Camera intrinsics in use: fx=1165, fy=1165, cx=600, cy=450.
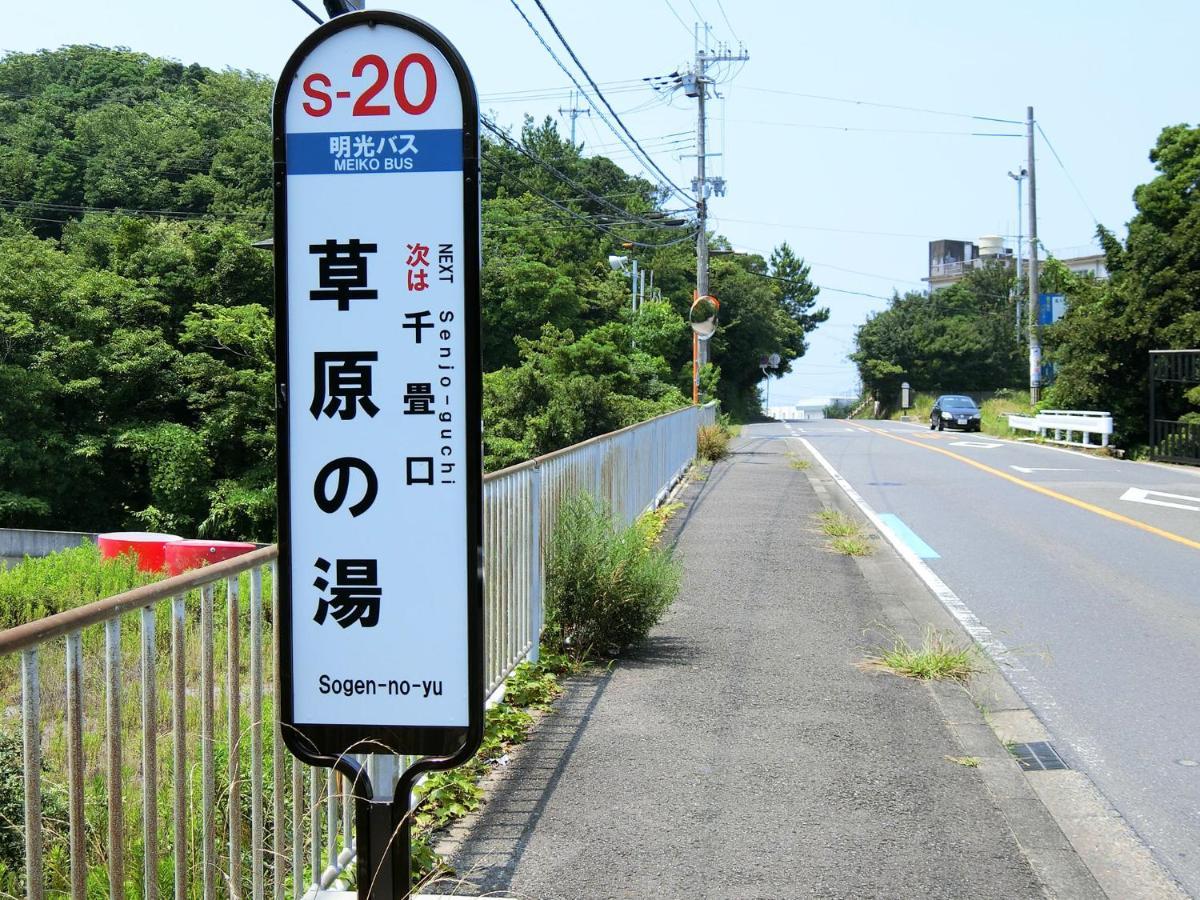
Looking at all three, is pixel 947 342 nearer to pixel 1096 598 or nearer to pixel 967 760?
pixel 1096 598

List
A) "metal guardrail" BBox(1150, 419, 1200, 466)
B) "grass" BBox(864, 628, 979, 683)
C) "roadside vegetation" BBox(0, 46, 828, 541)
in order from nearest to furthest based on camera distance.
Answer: "grass" BBox(864, 628, 979, 683)
"metal guardrail" BBox(1150, 419, 1200, 466)
"roadside vegetation" BBox(0, 46, 828, 541)

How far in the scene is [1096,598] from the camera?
9.59m

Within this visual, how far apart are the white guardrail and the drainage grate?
24.7 metres

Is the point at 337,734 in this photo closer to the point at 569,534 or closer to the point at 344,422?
the point at 344,422

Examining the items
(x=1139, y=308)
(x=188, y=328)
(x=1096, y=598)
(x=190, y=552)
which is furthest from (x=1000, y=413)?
(x=1096, y=598)

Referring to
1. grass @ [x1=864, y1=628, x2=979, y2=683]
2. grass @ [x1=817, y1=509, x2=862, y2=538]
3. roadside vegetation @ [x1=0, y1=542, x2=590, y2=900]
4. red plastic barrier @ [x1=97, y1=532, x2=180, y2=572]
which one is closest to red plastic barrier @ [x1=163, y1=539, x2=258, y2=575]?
red plastic barrier @ [x1=97, y1=532, x2=180, y2=572]

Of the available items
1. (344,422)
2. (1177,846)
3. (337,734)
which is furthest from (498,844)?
(1177,846)

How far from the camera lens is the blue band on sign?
307 cm

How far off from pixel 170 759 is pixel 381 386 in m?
1.15

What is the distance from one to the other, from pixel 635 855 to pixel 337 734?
1469 millimetres

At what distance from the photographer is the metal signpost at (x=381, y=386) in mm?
3068

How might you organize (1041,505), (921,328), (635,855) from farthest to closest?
(921,328), (1041,505), (635,855)

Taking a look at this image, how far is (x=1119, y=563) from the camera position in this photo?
11258 millimetres

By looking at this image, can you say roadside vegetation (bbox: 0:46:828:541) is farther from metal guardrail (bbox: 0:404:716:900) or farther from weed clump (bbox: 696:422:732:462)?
metal guardrail (bbox: 0:404:716:900)
